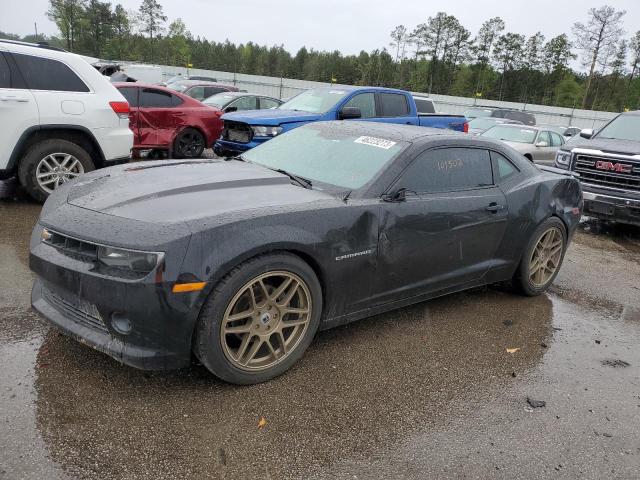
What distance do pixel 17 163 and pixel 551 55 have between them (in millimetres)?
73652

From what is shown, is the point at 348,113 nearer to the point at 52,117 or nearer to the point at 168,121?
the point at 168,121

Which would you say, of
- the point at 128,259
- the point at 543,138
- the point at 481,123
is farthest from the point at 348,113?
the point at 481,123

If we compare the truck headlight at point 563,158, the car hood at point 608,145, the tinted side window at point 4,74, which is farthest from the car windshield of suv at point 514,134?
the tinted side window at point 4,74

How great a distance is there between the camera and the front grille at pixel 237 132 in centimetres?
851

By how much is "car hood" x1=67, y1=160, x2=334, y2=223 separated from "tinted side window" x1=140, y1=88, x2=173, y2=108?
593 centimetres

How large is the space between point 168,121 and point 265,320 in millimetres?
7298

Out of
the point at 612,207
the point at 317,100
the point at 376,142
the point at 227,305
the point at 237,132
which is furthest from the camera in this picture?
the point at 317,100

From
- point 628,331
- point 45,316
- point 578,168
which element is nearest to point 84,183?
point 45,316

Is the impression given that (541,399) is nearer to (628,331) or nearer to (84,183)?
(628,331)

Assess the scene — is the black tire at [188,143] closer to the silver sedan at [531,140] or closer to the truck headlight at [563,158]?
the truck headlight at [563,158]

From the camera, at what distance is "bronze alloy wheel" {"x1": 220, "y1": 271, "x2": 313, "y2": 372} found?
9.46 ft

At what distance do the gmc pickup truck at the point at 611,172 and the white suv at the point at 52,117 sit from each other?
6944mm

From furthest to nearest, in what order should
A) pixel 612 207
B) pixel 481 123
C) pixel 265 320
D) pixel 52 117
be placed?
pixel 481 123, pixel 612 207, pixel 52 117, pixel 265 320

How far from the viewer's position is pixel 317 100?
9453mm
